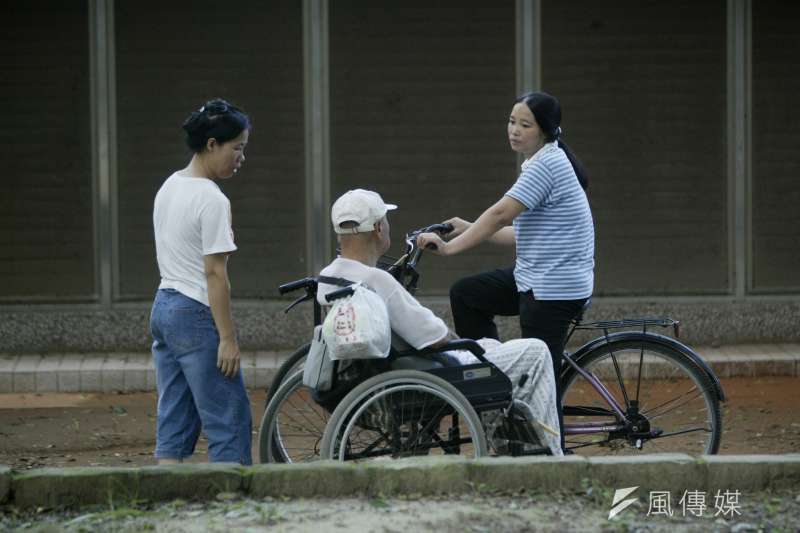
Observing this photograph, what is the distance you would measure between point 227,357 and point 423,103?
17.8 ft

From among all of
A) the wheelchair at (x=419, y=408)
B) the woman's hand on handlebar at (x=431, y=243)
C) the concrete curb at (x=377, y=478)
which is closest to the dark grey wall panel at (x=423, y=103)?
the woman's hand on handlebar at (x=431, y=243)

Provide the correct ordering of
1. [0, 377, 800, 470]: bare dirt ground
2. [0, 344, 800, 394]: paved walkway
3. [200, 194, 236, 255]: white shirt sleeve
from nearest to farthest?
[200, 194, 236, 255]: white shirt sleeve < [0, 377, 800, 470]: bare dirt ground < [0, 344, 800, 394]: paved walkway

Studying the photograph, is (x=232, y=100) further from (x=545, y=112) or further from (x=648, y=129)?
(x=545, y=112)

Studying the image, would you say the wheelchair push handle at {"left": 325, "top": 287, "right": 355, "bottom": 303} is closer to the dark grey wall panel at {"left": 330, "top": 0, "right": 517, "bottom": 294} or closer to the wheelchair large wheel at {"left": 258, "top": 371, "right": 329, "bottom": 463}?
the wheelchair large wheel at {"left": 258, "top": 371, "right": 329, "bottom": 463}

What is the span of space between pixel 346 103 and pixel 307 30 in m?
0.57

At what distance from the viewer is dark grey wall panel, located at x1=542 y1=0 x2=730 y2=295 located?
11016 millimetres

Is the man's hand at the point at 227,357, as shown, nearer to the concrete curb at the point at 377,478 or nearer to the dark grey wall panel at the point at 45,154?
the concrete curb at the point at 377,478

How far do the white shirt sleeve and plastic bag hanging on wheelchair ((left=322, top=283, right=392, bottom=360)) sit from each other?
1.55 feet

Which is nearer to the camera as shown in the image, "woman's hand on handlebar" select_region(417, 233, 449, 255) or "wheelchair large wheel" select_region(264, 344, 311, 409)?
"woman's hand on handlebar" select_region(417, 233, 449, 255)

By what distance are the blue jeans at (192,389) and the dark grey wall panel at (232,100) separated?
4998 millimetres

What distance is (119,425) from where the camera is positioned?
29.3 ft

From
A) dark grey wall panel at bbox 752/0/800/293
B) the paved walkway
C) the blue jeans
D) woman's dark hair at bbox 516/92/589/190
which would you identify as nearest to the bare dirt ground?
the paved walkway

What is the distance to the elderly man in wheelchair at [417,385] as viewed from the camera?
5.89 m

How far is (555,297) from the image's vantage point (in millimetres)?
6531
